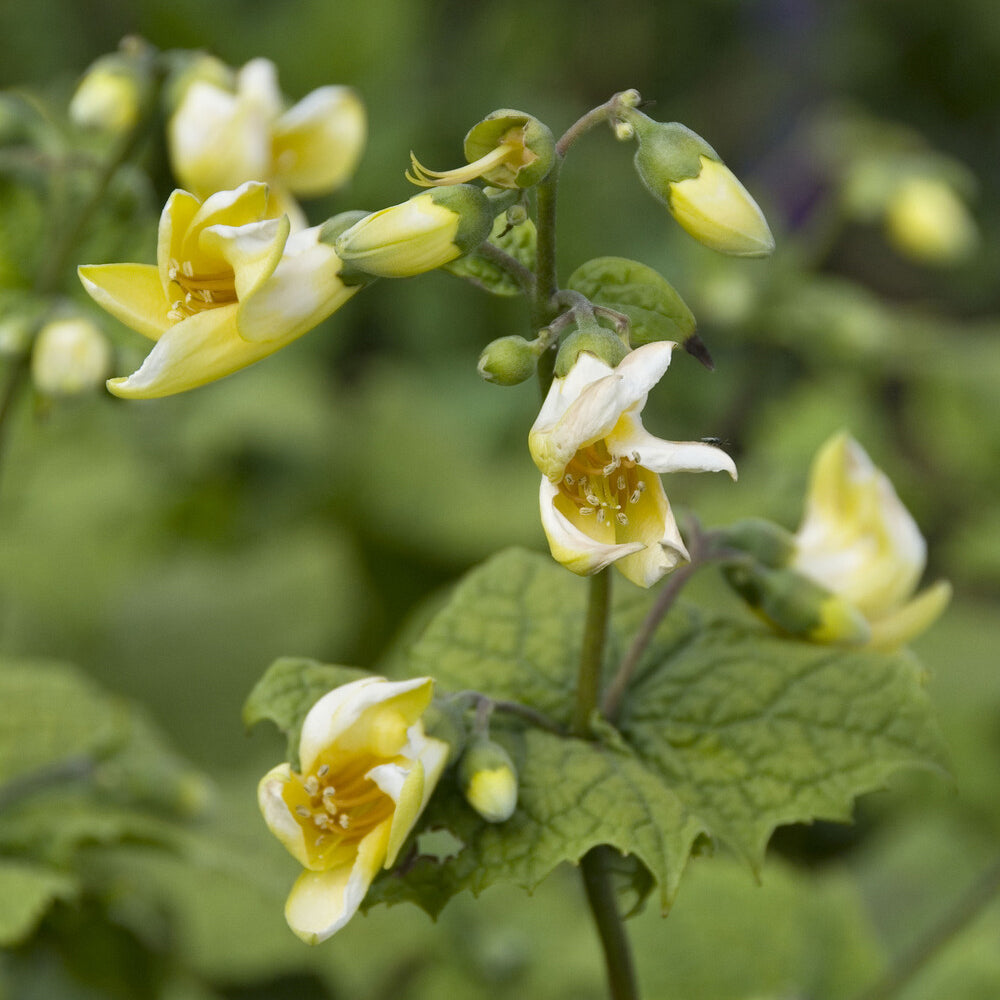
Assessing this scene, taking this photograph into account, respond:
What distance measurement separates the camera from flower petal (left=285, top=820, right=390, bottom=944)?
1229 mm

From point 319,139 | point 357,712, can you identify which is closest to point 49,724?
point 319,139

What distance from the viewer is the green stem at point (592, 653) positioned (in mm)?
1422

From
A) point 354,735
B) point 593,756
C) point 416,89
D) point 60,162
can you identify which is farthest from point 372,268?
point 416,89

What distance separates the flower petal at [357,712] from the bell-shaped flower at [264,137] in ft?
3.15

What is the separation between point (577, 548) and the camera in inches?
45.5

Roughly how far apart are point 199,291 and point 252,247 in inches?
4.4

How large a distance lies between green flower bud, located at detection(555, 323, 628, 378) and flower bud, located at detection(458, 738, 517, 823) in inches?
16.3

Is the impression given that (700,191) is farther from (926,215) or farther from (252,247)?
(926,215)

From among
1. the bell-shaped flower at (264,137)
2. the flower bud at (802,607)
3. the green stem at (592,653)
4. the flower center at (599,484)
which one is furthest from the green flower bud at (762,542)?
the bell-shaped flower at (264,137)

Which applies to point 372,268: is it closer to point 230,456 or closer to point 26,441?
point 26,441

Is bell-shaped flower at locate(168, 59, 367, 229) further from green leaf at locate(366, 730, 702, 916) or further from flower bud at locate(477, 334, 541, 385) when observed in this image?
green leaf at locate(366, 730, 702, 916)

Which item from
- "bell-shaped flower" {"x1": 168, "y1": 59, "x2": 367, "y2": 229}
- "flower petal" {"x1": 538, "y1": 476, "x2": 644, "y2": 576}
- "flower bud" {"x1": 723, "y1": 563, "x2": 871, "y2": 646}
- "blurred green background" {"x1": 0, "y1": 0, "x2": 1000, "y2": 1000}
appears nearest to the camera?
"flower petal" {"x1": 538, "y1": 476, "x2": 644, "y2": 576}

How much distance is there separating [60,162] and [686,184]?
55.1 inches

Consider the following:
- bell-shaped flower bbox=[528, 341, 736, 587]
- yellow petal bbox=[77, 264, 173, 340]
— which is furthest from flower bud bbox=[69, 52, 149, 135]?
bell-shaped flower bbox=[528, 341, 736, 587]
